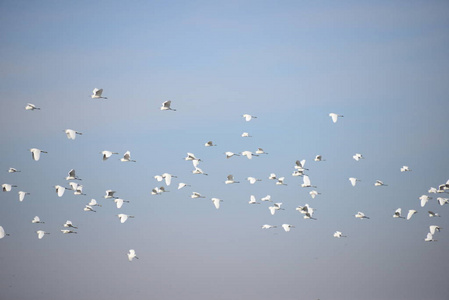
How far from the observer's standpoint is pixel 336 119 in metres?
77.4

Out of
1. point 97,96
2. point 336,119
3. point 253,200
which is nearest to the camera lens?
point 97,96

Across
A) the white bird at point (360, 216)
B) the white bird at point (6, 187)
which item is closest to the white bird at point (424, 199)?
the white bird at point (360, 216)

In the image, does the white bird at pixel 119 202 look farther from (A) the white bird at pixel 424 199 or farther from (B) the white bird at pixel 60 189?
(A) the white bird at pixel 424 199

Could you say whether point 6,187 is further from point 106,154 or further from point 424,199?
point 424,199

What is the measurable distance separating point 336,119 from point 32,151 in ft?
89.2

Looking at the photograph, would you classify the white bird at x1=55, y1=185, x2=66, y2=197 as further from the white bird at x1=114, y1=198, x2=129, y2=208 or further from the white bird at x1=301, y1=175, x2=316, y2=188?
the white bird at x1=301, y1=175, x2=316, y2=188

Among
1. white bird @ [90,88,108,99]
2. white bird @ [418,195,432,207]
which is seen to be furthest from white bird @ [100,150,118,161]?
white bird @ [418,195,432,207]

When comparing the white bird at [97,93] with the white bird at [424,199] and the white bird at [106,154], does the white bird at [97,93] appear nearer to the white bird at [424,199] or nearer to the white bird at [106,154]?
the white bird at [106,154]

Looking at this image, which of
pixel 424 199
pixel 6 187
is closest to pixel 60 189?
pixel 6 187

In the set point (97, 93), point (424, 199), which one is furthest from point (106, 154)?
point (424, 199)

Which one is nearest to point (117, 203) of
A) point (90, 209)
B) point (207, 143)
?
point (90, 209)

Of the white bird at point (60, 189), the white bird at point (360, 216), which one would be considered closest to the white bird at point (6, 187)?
the white bird at point (60, 189)

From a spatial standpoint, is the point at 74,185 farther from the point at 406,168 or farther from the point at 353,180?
the point at 406,168

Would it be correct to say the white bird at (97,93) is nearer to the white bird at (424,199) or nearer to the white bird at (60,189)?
the white bird at (60,189)
